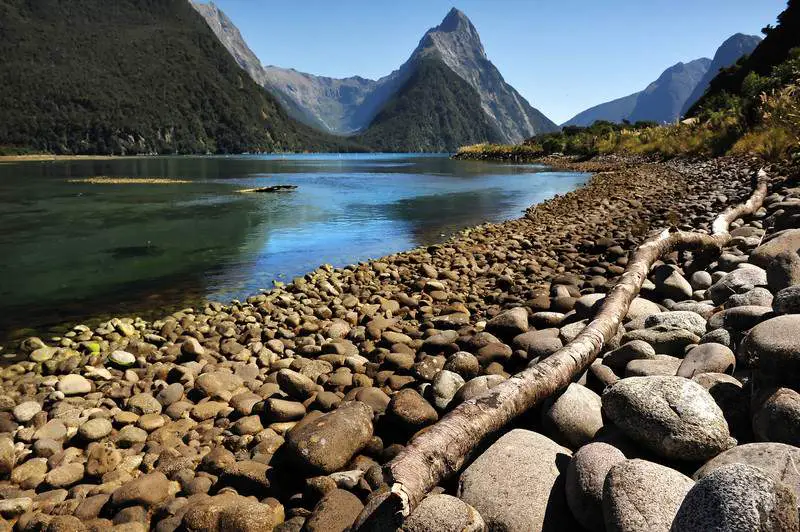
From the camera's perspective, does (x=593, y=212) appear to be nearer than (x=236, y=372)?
No

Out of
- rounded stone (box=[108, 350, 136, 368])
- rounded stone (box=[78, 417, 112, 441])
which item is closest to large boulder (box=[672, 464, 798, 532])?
rounded stone (box=[78, 417, 112, 441])

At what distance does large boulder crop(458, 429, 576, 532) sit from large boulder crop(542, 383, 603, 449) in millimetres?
181

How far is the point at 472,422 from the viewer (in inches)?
125

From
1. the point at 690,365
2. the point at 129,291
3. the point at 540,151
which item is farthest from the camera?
the point at 540,151

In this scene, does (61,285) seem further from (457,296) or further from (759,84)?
(759,84)

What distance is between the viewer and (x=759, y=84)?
1555 inches

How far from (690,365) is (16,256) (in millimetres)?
17053

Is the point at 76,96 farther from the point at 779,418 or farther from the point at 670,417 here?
the point at 779,418

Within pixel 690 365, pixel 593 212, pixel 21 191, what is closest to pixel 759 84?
pixel 593 212

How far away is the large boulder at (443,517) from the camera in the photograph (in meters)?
2.33

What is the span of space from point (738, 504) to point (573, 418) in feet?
5.19

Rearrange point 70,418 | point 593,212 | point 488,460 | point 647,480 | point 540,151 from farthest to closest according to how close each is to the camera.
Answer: point 540,151 → point 593,212 → point 70,418 → point 488,460 → point 647,480

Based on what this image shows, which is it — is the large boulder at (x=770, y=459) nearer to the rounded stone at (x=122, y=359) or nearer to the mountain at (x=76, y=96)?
the rounded stone at (x=122, y=359)

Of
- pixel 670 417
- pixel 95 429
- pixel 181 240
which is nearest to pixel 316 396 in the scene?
pixel 95 429
